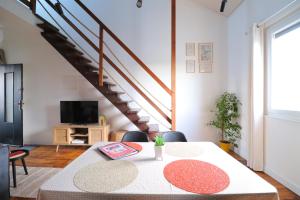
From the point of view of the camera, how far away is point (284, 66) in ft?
8.04

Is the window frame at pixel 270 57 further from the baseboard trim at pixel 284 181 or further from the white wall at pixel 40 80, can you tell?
the white wall at pixel 40 80

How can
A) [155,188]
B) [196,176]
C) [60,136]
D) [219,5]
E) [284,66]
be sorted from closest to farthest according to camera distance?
[155,188] → [196,176] → [284,66] → [219,5] → [60,136]

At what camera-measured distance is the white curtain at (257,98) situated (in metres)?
2.75

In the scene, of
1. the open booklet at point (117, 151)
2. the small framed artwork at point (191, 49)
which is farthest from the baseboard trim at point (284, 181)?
the small framed artwork at point (191, 49)

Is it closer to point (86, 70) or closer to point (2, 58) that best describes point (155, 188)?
point (86, 70)

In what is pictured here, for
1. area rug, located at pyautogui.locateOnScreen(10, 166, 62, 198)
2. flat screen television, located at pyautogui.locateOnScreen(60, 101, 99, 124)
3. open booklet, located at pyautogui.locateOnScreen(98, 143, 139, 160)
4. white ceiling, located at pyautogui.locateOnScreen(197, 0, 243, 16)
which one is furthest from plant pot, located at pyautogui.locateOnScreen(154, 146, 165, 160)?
white ceiling, located at pyautogui.locateOnScreen(197, 0, 243, 16)

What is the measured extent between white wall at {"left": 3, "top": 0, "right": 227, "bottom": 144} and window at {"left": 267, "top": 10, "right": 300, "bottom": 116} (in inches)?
52.5

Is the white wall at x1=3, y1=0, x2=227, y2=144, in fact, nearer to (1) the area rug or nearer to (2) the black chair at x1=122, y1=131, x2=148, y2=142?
(1) the area rug

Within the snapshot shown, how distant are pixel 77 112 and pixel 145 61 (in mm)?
1934

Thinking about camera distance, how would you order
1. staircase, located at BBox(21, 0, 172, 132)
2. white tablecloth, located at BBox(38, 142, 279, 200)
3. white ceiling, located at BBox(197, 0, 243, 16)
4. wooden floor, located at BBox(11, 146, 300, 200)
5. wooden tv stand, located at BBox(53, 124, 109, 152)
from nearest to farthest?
white tablecloth, located at BBox(38, 142, 279, 200) → wooden floor, located at BBox(11, 146, 300, 200) → staircase, located at BBox(21, 0, 172, 132) → white ceiling, located at BBox(197, 0, 243, 16) → wooden tv stand, located at BBox(53, 124, 109, 152)

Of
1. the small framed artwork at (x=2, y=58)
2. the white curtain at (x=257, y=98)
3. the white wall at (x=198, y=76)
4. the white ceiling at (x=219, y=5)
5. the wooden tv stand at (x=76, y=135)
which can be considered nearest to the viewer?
the white curtain at (x=257, y=98)

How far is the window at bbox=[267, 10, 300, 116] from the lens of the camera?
2244 mm

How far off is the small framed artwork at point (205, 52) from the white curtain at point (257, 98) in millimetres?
1207

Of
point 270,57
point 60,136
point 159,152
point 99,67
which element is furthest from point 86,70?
point 270,57
